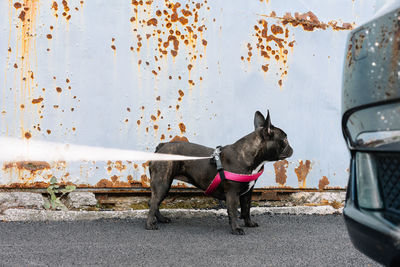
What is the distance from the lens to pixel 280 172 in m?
5.26

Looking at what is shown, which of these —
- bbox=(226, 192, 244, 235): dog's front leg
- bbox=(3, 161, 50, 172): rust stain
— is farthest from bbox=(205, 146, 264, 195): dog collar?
bbox=(3, 161, 50, 172): rust stain

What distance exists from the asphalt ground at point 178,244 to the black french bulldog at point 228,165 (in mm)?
375

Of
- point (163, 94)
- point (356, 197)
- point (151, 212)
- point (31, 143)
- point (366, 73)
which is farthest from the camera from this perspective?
point (163, 94)

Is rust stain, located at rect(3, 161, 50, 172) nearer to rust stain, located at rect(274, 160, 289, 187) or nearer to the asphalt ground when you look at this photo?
the asphalt ground

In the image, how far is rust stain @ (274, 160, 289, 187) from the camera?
5246mm

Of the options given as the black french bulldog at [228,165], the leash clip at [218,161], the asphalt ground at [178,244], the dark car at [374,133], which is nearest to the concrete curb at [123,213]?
the asphalt ground at [178,244]

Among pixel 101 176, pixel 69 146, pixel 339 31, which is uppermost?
pixel 339 31

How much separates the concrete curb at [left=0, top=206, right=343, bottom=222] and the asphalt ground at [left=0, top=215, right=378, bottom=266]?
0.10 meters

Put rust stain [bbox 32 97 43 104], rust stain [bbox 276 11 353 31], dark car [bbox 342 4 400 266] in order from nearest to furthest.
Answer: dark car [bbox 342 4 400 266] < rust stain [bbox 32 97 43 104] < rust stain [bbox 276 11 353 31]

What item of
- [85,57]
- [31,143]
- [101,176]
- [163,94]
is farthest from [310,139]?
[31,143]

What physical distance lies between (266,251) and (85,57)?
314 cm

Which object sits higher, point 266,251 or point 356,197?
point 356,197

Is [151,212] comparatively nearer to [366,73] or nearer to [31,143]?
[31,143]

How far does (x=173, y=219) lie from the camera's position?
475 centimetres
